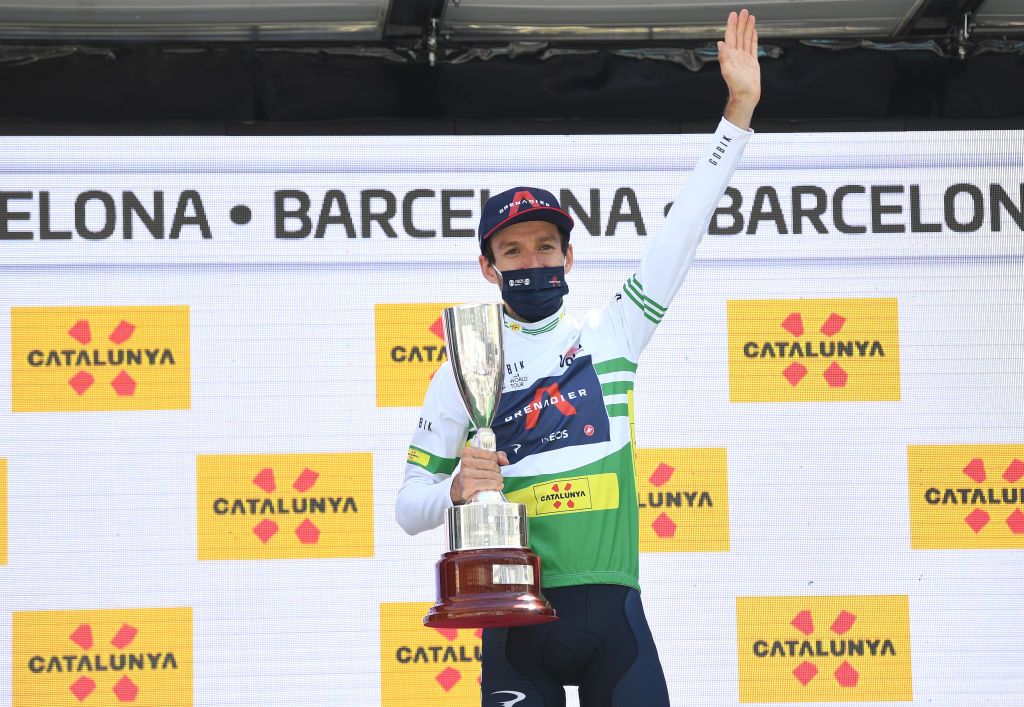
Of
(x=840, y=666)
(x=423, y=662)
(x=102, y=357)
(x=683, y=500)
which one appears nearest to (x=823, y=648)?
(x=840, y=666)

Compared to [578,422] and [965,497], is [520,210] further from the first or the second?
[965,497]

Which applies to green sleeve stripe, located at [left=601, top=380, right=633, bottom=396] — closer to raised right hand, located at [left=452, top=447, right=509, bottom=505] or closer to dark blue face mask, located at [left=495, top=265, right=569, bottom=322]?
dark blue face mask, located at [left=495, top=265, right=569, bottom=322]

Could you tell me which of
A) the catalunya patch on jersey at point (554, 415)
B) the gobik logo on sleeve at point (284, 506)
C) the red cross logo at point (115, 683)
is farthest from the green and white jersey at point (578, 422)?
the red cross logo at point (115, 683)

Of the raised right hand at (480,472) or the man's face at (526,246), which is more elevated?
the man's face at (526,246)

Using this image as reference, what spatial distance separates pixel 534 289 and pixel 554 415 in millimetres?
227

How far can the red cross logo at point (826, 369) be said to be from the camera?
4.07 meters

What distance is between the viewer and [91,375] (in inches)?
157

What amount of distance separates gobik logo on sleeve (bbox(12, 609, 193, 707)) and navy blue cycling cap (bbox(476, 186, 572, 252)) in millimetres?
1779

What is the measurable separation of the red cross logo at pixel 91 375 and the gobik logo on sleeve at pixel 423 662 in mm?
919

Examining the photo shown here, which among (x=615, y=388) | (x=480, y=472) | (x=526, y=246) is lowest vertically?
(x=480, y=472)

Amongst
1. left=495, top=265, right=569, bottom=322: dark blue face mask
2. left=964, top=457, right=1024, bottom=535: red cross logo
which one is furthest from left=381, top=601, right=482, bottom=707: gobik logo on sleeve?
left=495, top=265, right=569, bottom=322: dark blue face mask

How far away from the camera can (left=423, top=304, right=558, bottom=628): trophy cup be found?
→ 2.35 metres

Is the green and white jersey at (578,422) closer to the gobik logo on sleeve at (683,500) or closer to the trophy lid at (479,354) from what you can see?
the trophy lid at (479,354)

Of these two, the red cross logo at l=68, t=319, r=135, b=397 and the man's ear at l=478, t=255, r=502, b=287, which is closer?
the man's ear at l=478, t=255, r=502, b=287
